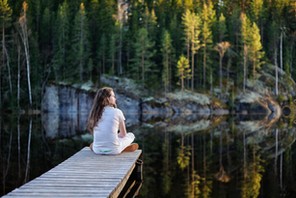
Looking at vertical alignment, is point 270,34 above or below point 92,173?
above

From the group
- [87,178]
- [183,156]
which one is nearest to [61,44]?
[183,156]

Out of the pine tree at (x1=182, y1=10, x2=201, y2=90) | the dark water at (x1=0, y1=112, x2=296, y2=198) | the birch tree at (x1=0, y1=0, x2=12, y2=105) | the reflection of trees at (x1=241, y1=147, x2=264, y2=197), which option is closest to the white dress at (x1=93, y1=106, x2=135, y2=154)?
the dark water at (x1=0, y1=112, x2=296, y2=198)

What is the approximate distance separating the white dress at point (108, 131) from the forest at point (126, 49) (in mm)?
39600

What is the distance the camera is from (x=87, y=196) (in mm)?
6473

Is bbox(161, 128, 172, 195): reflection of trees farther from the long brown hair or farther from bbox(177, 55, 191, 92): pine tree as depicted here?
bbox(177, 55, 191, 92): pine tree

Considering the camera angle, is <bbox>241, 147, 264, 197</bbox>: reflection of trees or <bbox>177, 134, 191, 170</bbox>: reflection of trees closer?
<bbox>241, 147, 264, 197</bbox>: reflection of trees

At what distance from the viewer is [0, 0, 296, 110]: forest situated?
169ft

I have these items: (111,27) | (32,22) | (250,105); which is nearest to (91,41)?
(111,27)

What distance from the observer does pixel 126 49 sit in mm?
58062

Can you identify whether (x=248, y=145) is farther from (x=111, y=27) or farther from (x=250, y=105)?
(x=111, y=27)

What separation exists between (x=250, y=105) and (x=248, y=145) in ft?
118

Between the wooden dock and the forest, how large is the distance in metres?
39.8

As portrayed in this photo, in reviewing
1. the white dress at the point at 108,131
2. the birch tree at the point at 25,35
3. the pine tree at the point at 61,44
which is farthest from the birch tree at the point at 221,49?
the white dress at the point at 108,131

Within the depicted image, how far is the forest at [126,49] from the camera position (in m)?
51.5
